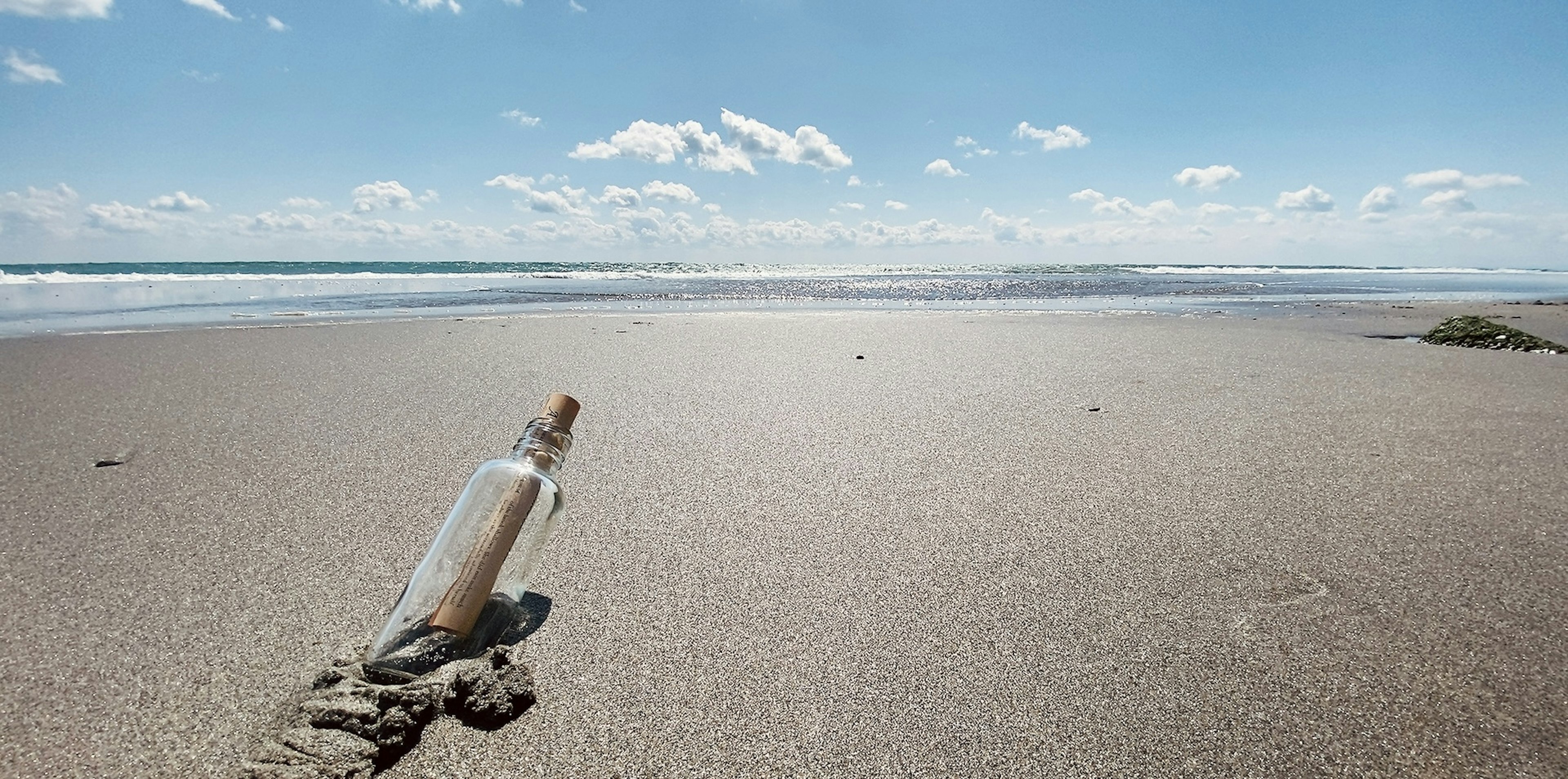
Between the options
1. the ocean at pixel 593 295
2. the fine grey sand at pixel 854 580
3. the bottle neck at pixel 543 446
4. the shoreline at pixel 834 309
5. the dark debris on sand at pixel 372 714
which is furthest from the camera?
the ocean at pixel 593 295

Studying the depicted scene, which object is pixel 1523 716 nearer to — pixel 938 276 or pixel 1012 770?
pixel 1012 770

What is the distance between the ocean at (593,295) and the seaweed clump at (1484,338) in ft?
15.6

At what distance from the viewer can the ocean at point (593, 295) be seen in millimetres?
9750

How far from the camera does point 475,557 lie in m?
1.18

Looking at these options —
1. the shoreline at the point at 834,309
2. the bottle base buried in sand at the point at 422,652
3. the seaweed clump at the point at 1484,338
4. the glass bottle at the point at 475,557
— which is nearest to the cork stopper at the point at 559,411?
the glass bottle at the point at 475,557

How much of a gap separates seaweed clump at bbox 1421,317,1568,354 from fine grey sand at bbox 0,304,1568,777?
2.60 m

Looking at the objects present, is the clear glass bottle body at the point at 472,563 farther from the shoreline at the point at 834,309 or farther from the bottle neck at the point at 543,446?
the shoreline at the point at 834,309

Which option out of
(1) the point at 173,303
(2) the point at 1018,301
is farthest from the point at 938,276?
(1) the point at 173,303

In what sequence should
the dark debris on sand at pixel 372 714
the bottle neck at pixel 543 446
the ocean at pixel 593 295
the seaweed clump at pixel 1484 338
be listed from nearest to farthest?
the dark debris on sand at pixel 372 714, the bottle neck at pixel 543 446, the seaweed clump at pixel 1484 338, the ocean at pixel 593 295

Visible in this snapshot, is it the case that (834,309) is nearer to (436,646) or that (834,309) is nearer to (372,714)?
(436,646)

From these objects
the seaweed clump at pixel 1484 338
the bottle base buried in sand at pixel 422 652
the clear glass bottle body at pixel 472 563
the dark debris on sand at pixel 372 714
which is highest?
the seaweed clump at pixel 1484 338

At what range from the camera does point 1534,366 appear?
451 cm

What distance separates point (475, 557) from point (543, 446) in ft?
0.70

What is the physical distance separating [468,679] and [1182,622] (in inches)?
51.1
